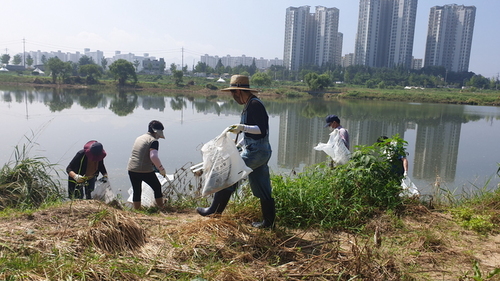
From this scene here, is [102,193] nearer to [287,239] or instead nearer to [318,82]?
[287,239]

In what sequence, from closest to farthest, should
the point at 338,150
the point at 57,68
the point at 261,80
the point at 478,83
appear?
1. the point at 338,150
2. the point at 57,68
3. the point at 261,80
4. the point at 478,83

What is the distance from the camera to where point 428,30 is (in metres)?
120

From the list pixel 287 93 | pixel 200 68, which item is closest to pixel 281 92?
pixel 287 93

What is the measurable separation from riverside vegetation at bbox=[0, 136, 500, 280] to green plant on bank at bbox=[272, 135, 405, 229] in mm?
11

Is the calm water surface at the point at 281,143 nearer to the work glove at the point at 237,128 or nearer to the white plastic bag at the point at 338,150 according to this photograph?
the white plastic bag at the point at 338,150

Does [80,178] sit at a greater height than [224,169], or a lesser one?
lesser

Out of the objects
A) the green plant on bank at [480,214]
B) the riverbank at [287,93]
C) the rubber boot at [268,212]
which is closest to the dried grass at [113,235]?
the rubber boot at [268,212]

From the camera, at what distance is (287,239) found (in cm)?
292

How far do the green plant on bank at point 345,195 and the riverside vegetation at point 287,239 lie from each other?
1 centimetres

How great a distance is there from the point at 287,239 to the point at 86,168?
9.71 feet

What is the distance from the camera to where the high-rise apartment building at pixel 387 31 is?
114062 mm

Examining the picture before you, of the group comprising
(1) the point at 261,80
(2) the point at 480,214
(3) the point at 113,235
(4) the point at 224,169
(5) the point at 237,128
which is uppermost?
(1) the point at 261,80

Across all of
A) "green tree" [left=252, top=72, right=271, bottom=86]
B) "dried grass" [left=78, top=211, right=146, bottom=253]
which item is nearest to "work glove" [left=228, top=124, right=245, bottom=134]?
"dried grass" [left=78, top=211, right=146, bottom=253]

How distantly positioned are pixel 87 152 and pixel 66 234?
210cm
